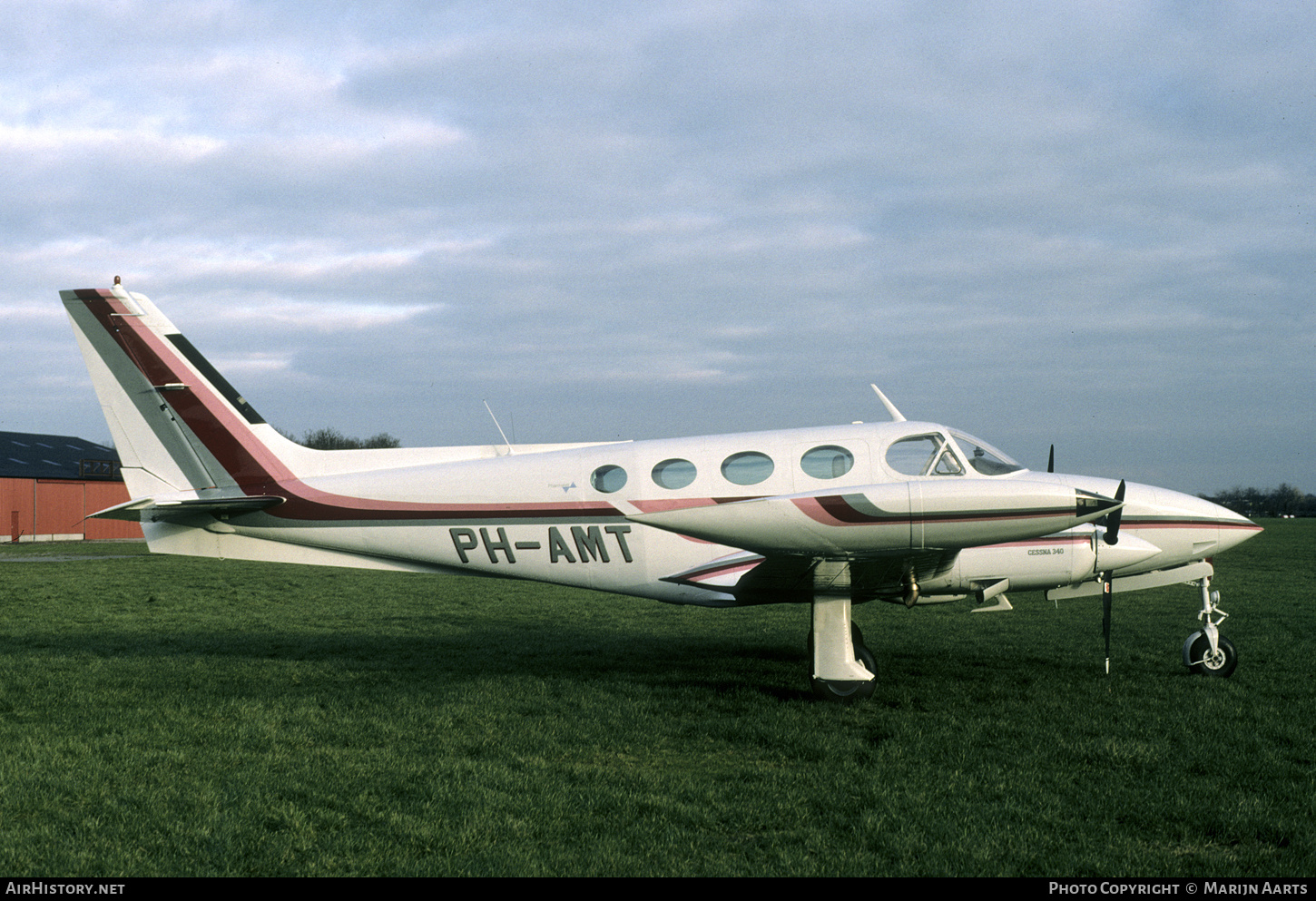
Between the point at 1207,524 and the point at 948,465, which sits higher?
the point at 948,465

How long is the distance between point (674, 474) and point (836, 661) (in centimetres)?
227

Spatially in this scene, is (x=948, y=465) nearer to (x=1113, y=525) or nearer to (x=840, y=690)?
(x=1113, y=525)

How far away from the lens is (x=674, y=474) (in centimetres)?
859

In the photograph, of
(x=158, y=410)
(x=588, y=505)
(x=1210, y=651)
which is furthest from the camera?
(x=158, y=410)

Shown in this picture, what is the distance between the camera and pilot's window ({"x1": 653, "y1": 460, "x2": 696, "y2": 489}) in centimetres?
853

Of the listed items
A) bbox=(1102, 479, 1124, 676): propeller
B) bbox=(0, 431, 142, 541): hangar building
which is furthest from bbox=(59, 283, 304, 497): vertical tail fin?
bbox=(0, 431, 142, 541): hangar building

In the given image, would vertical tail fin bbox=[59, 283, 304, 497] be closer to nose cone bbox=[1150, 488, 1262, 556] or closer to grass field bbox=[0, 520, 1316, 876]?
grass field bbox=[0, 520, 1316, 876]

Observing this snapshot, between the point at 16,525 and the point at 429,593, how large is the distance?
118 feet

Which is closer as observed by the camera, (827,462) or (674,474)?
(827,462)

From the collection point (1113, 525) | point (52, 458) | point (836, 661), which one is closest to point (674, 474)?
point (836, 661)

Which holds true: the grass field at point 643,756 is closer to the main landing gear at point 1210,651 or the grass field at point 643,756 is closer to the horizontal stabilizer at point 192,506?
the main landing gear at point 1210,651

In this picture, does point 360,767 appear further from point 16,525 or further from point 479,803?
point 16,525

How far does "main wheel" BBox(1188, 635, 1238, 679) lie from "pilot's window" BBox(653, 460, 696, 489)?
537 centimetres
